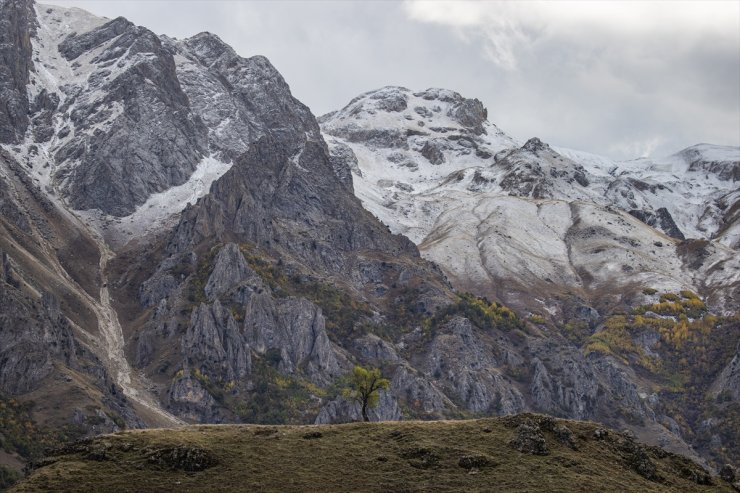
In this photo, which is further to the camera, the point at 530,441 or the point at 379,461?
the point at 530,441

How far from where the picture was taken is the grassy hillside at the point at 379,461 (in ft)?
Result: 347

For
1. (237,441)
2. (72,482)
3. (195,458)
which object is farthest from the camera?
(237,441)

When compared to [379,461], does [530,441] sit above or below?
above

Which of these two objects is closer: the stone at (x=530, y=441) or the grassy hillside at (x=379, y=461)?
the grassy hillside at (x=379, y=461)

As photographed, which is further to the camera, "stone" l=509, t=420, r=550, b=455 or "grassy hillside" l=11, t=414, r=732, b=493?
"stone" l=509, t=420, r=550, b=455

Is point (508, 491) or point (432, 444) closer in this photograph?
point (508, 491)

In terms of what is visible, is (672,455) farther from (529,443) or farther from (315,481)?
(315,481)

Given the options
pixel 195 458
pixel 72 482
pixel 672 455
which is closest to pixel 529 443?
pixel 672 455

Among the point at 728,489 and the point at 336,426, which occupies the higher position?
the point at 336,426

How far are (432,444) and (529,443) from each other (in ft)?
42.8

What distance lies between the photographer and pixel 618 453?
387ft

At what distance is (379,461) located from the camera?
11319cm

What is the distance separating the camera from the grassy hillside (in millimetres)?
105688

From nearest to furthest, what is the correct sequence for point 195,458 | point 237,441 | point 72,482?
1. point 72,482
2. point 195,458
3. point 237,441
